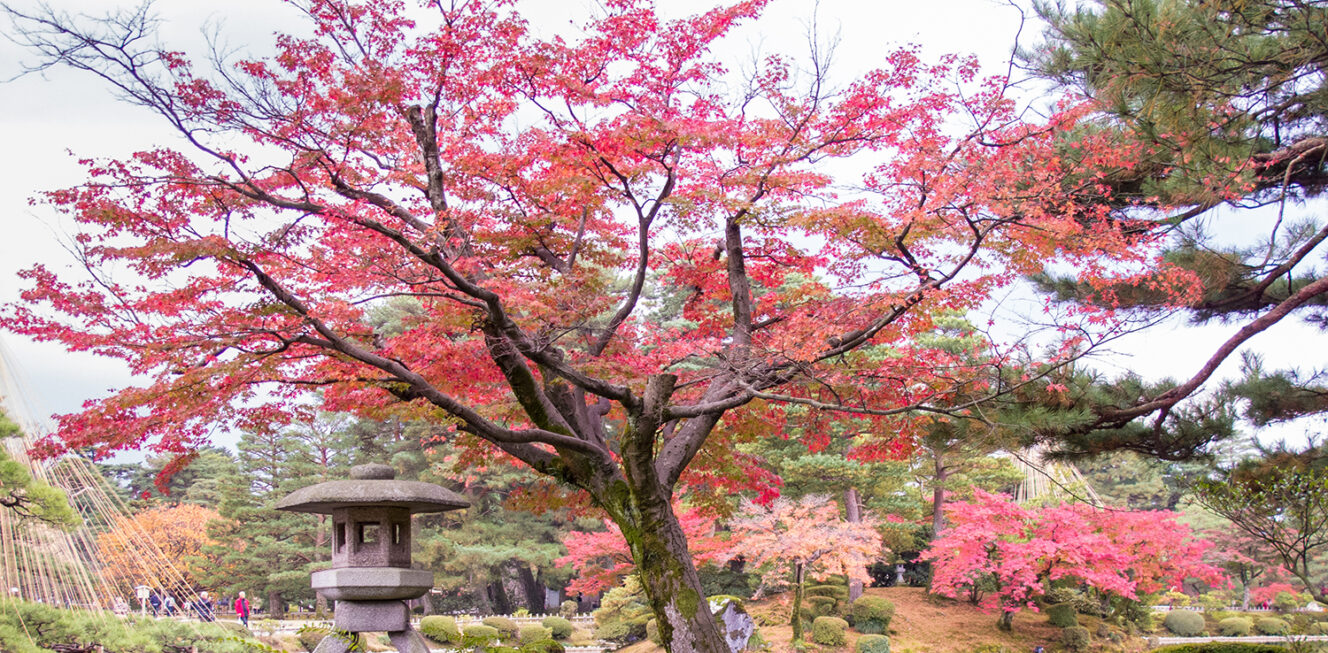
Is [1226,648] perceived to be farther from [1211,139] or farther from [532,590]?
[532,590]

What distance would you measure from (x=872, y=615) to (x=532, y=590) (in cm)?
1081

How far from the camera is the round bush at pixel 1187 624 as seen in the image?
1816 centimetres

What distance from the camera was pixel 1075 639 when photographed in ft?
47.1

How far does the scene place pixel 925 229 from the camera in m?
6.35

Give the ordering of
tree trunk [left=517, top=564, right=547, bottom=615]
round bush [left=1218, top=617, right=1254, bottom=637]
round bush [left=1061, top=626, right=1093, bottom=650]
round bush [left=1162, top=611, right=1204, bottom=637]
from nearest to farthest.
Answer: round bush [left=1061, top=626, right=1093, bottom=650], round bush [left=1162, top=611, right=1204, bottom=637], round bush [left=1218, top=617, right=1254, bottom=637], tree trunk [left=517, top=564, right=547, bottom=615]

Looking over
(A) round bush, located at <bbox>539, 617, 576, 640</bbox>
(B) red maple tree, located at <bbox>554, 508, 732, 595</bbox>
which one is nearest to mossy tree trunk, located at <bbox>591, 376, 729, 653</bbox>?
(B) red maple tree, located at <bbox>554, 508, 732, 595</bbox>

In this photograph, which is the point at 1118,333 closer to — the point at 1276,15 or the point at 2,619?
the point at 1276,15

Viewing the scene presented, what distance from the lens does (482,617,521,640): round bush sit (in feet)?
52.4

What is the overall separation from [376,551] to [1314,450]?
857 cm

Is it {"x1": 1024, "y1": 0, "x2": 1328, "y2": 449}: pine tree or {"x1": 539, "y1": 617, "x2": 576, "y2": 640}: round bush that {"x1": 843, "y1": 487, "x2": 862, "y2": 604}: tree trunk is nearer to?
{"x1": 539, "y1": 617, "x2": 576, "y2": 640}: round bush

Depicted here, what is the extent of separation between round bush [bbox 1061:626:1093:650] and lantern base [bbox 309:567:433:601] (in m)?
12.0

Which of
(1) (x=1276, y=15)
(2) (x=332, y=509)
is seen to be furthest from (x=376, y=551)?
(1) (x=1276, y=15)

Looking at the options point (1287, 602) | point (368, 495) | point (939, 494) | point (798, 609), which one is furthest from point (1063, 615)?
point (368, 495)

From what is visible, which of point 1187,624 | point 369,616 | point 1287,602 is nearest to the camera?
point 369,616
